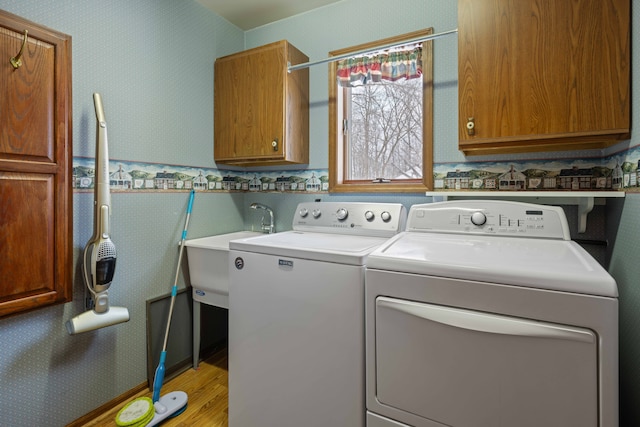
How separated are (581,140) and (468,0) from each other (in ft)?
2.65

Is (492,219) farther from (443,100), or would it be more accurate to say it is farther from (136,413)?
(136,413)

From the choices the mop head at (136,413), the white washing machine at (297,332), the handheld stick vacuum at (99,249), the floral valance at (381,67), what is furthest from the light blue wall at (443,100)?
the mop head at (136,413)

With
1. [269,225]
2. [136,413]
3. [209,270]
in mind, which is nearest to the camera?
[136,413]

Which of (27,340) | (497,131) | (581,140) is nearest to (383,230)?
(497,131)

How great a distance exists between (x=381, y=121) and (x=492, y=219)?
3.36 ft

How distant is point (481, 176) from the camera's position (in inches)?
71.5

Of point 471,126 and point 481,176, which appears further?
point 481,176

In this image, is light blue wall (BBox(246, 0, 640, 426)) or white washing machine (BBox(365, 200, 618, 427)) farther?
light blue wall (BBox(246, 0, 640, 426))

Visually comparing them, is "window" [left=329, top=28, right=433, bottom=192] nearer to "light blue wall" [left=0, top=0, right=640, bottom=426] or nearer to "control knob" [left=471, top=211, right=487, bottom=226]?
"light blue wall" [left=0, top=0, right=640, bottom=426]

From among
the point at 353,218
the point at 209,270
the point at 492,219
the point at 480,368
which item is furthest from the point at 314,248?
the point at 209,270

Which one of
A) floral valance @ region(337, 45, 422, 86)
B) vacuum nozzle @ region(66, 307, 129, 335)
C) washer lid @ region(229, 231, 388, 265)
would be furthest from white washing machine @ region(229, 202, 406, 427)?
floral valance @ region(337, 45, 422, 86)

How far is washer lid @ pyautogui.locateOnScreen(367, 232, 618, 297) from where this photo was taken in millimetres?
865

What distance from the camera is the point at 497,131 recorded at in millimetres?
1465

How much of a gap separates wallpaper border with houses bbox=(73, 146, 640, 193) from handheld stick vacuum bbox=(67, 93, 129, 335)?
153 mm
